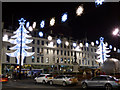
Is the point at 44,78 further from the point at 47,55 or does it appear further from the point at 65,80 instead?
the point at 47,55

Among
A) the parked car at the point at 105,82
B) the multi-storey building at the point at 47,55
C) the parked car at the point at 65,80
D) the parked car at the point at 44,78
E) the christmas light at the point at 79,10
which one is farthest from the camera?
the multi-storey building at the point at 47,55

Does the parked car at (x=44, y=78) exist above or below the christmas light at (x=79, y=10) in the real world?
below

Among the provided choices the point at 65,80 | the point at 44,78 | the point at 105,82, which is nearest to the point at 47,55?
the point at 44,78

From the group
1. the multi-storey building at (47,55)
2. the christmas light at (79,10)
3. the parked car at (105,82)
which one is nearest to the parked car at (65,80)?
the parked car at (105,82)

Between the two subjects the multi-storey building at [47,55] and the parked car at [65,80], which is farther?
the multi-storey building at [47,55]

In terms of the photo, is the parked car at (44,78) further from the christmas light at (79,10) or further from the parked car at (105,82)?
the christmas light at (79,10)

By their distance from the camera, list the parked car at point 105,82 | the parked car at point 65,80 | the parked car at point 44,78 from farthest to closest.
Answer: the parked car at point 44,78 < the parked car at point 65,80 < the parked car at point 105,82

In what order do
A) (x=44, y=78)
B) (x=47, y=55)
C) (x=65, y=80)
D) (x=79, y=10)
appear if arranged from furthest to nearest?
(x=47, y=55) < (x=44, y=78) < (x=65, y=80) < (x=79, y=10)

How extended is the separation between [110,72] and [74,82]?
38.8ft

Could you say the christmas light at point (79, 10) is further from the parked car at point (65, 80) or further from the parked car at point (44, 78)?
the parked car at point (44, 78)

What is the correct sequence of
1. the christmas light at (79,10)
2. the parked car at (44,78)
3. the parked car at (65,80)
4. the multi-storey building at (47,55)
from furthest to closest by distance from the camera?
the multi-storey building at (47,55), the parked car at (44,78), the parked car at (65,80), the christmas light at (79,10)

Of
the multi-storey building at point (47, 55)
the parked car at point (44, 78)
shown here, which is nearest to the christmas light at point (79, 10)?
the parked car at point (44, 78)

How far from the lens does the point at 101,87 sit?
18.2 metres

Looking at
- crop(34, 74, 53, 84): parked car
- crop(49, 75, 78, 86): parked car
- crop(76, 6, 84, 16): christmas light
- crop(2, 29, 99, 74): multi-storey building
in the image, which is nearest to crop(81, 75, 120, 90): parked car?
crop(49, 75, 78, 86): parked car
